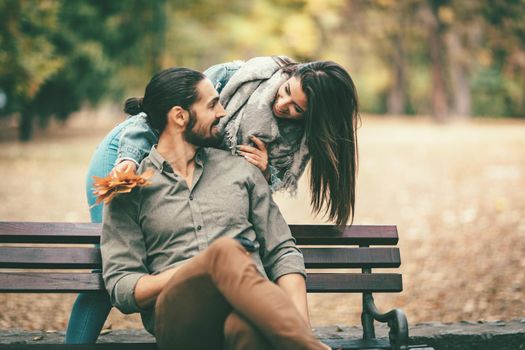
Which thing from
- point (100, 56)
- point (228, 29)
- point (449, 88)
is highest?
point (228, 29)

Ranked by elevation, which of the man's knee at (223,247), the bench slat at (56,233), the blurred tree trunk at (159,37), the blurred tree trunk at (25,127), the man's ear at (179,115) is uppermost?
the man's ear at (179,115)

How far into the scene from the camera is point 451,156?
17156mm

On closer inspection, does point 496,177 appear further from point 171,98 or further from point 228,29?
point 171,98

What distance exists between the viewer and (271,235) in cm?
349

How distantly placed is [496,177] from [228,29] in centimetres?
527

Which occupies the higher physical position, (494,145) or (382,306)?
(382,306)

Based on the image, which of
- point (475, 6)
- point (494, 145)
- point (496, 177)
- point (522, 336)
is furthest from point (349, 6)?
point (522, 336)

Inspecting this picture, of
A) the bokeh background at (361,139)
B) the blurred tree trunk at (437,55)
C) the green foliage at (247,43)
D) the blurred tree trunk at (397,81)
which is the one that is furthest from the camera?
the blurred tree trunk at (397,81)

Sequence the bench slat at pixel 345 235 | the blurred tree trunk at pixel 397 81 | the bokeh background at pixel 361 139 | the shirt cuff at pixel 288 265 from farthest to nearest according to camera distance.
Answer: the blurred tree trunk at pixel 397 81
the bokeh background at pixel 361 139
the bench slat at pixel 345 235
the shirt cuff at pixel 288 265

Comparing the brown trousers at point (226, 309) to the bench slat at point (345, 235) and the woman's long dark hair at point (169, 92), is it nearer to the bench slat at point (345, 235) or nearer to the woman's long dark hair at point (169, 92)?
the woman's long dark hair at point (169, 92)

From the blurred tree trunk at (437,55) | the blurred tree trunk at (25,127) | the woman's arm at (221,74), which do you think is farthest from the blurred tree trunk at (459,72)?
the woman's arm at (221,74)

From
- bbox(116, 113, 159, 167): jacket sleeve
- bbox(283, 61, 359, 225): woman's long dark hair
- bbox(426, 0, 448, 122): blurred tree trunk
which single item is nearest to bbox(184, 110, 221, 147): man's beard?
bbox(116, 113, 159, 167): jacket sleeve

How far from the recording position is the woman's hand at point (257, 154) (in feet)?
11.9

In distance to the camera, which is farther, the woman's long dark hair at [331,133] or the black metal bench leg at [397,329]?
the woman's long dark hair at [331,133]
